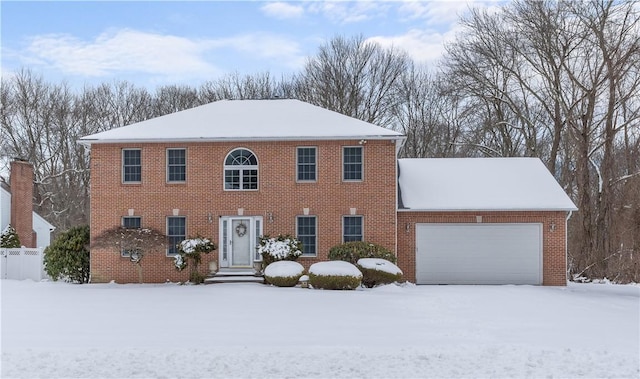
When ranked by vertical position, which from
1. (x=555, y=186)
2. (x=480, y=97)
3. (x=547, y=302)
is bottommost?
(x=547, y=302)

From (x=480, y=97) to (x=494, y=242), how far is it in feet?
52.8

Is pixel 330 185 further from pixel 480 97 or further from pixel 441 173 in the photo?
pixel 480 97

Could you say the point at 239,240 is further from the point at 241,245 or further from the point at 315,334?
the point at 315,334

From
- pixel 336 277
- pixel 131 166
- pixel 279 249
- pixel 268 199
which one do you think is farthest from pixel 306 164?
pixel 131 166

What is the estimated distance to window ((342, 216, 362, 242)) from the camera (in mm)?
22672

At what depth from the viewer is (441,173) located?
2553cm

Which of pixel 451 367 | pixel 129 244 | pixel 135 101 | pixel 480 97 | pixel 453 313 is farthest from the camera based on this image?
pixel 135 101

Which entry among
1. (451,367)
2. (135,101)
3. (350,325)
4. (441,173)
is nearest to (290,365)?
(451,367)

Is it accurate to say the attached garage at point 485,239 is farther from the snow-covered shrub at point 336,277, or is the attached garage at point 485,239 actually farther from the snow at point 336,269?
the snow-covered shrub at point 336,277

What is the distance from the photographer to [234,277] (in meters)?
21.9

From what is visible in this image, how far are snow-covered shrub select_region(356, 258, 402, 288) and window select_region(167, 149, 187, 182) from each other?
728 centimetres

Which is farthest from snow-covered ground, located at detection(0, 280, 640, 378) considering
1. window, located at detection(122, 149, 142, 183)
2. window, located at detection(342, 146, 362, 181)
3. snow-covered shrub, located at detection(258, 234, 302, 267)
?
window, located at detection(122, 149, 142, 183)

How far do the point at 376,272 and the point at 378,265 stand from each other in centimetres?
23

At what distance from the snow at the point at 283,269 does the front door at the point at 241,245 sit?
216cm
